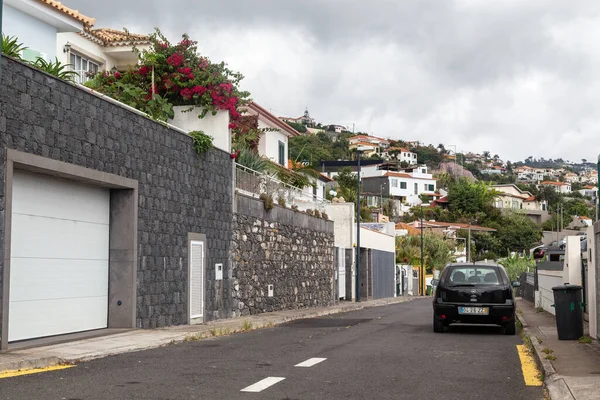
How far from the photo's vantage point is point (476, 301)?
1764 centimetres

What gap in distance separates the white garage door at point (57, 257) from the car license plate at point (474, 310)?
24.9 feet

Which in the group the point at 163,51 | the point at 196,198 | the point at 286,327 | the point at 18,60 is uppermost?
the point at 163,51

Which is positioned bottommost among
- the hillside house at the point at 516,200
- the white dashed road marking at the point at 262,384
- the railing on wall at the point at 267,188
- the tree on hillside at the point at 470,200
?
the white dashed road marking at the point at 262,384

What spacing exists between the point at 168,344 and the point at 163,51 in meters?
13.3

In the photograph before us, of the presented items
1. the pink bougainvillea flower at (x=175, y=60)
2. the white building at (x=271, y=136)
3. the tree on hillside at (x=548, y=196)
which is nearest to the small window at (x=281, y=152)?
the white building at (x=271, y=136)

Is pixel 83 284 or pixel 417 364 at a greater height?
pixel 83 284

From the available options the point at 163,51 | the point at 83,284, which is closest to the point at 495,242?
the point at 163,51

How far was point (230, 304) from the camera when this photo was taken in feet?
76.9

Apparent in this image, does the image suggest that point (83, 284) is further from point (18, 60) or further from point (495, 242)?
point (495, 242)

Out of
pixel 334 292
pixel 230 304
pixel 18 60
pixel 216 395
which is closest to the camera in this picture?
pixel 216 395

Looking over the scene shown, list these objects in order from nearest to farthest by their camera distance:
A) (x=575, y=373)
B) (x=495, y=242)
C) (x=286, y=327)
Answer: (x=575, y=373)
(x=286, y=327)
(x=495, y=242)

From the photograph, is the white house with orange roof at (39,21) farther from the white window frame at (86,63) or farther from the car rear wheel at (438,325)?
the car rear wheel at (438,325)

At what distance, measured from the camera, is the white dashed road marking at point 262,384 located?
8.73 metres

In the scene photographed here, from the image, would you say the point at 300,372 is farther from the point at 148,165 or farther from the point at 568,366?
the point at 148,165
